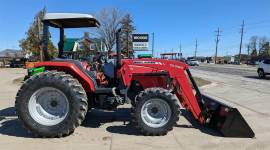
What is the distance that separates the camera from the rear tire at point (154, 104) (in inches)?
251

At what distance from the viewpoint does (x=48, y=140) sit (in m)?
6.10

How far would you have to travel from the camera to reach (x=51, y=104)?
6.55m

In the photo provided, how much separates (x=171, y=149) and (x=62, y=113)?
2.38 m

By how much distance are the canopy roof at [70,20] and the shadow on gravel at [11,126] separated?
8.01 feet

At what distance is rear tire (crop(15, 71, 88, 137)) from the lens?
623cm

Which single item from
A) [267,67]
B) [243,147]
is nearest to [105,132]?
[243,147]

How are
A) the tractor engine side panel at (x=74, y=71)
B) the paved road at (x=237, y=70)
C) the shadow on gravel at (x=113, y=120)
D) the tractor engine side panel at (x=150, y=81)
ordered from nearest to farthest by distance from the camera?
the tractor engine side panel at (x=74, y=71)
the shadow on gravel at (x=113, y=120)
the tractor engine side panel at (x=150, y=81)
the paved road at (x=237, y=70)

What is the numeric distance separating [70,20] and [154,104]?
9.04ft

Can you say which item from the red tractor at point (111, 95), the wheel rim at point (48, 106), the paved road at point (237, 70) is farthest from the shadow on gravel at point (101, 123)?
the paved road at point (237, 70)

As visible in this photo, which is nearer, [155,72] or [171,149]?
[171,149]

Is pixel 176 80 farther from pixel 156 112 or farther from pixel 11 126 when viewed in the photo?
pixel 11 126

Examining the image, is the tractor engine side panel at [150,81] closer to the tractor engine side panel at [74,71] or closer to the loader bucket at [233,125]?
the tractor engine side panel at [74,71]

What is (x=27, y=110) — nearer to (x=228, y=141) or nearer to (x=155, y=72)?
(x=155, y=72)

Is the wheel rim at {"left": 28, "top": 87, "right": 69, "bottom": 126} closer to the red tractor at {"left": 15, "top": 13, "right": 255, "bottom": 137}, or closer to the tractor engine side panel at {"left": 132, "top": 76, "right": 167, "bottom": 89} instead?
the red tractor at {"left": 15, "top": 13, "right": 255, "bottom": 137}
